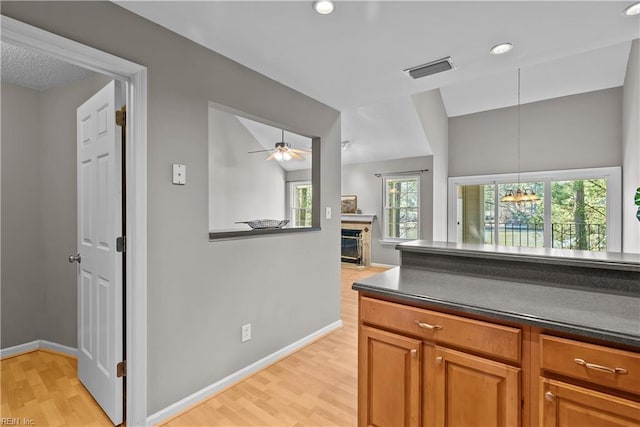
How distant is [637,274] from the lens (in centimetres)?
136

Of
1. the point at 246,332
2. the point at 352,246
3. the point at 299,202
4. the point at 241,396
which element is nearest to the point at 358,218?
the point at 352,246

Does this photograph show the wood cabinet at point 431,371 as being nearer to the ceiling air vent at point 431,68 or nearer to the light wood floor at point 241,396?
the light wood floor at point 241,396

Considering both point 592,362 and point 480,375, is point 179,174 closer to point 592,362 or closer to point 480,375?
point 480,375

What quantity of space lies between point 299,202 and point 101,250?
20.6 ft

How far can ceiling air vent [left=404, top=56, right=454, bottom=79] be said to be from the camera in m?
2.23

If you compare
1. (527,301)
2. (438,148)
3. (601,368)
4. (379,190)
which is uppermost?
(438,148)

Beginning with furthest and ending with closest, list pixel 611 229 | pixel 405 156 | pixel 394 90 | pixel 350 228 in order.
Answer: pixel 350 228 < pixel 405 156 < pixel 611 229 < pixel 394 90

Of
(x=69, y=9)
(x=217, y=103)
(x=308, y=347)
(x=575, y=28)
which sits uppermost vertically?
(x=575, y=28)

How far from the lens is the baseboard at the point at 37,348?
253cm

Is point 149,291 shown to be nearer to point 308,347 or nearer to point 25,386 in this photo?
point 25,386

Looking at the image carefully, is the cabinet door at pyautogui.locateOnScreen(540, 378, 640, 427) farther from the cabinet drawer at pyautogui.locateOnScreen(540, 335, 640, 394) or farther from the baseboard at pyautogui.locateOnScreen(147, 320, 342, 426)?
the baseboard at pyautogui.locateOnScreen(147, 320, 342, 426)

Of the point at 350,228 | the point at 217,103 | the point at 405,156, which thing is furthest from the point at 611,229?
the point at 217,103

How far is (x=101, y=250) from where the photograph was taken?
189 cm

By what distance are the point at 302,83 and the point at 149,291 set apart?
189cm
